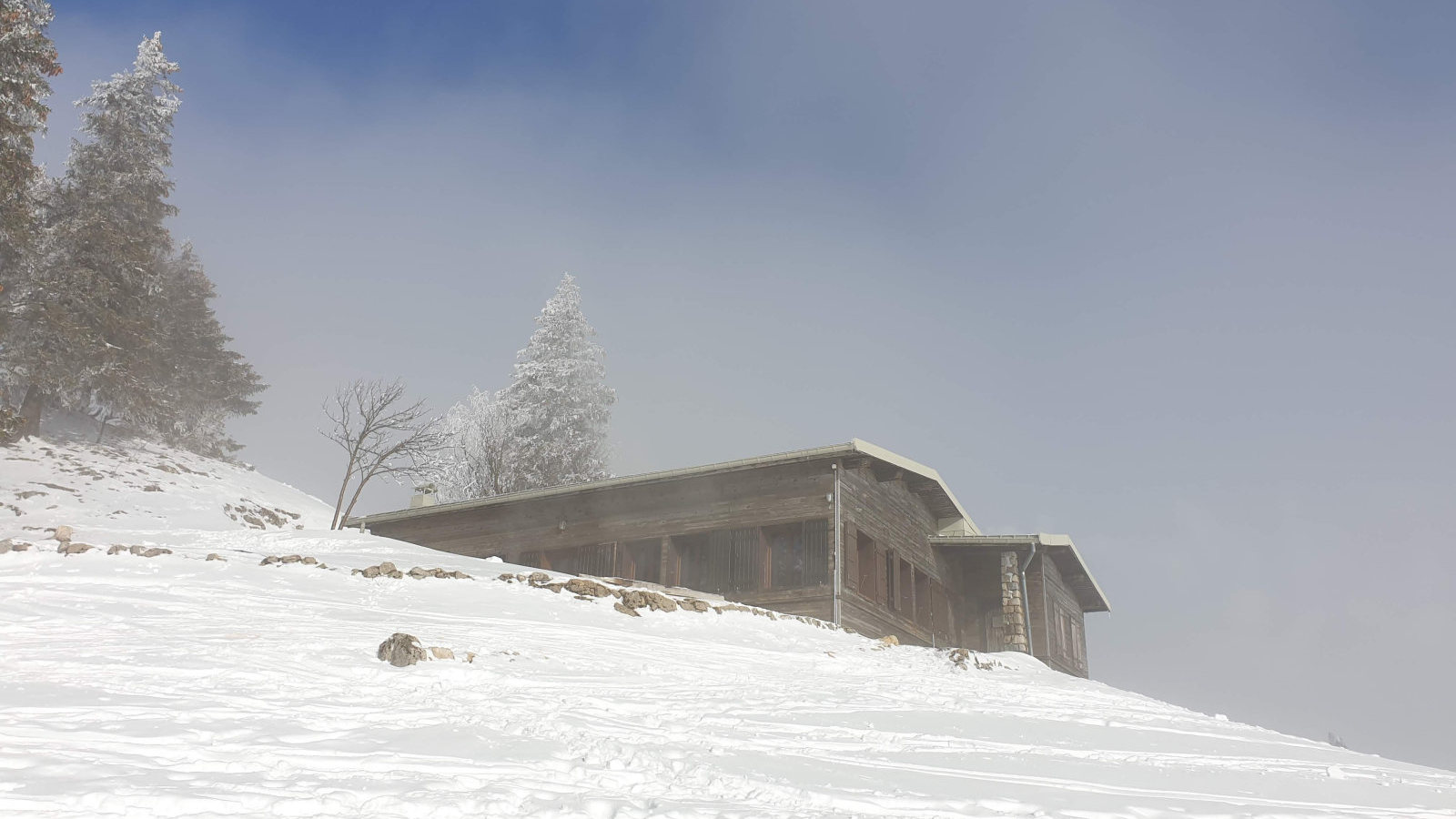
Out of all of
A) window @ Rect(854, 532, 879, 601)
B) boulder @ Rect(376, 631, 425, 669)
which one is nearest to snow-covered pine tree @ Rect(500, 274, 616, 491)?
window @ Rect(854, 532, 879, 601)

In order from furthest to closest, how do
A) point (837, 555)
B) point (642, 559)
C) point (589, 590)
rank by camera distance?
point (642, 559) < point (837, 555) < point (589, 590)

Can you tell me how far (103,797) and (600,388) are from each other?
37141mm

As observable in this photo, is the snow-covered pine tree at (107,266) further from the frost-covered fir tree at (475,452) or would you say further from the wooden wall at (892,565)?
the wooden wall at (892,565)

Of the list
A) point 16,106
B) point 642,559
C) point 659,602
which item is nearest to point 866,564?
point 642,559

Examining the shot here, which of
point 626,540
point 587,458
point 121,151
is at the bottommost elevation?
point 626,540

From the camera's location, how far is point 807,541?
1761cm

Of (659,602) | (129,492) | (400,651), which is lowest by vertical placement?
(400,651)

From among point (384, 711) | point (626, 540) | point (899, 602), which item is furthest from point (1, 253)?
point (384, 711)

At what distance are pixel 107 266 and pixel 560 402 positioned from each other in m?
16.8

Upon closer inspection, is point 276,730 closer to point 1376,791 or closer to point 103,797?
point 103,797

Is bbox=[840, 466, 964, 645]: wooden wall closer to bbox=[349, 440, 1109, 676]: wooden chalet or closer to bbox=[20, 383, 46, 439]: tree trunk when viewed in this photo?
bbox=[349, 440, 1109, 676]: wooden chalet

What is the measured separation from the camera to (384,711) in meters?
5.64

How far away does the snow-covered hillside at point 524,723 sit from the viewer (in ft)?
13.6

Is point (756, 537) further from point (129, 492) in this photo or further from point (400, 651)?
point (129, 492)
